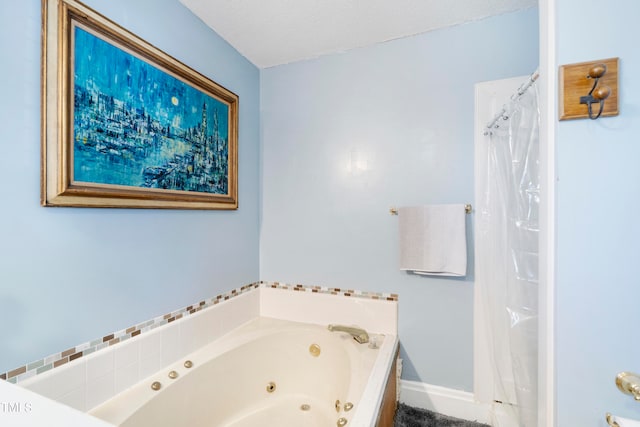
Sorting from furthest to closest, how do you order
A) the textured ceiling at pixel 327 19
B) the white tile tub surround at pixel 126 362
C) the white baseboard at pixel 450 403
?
1. the white baseboard at pixel 450 403
2. the textured ceiling at pixel 327 19
3. the white tile tub surround at pixel 126 362

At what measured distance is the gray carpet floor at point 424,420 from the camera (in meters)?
1.58

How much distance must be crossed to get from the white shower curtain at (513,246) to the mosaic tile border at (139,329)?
0.58 metres

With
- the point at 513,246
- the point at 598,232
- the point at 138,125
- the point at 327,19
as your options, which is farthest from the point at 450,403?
the point at 327,19

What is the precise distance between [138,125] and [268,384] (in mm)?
1593

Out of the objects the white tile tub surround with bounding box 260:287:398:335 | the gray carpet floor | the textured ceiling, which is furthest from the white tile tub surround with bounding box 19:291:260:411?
the textured ceiling

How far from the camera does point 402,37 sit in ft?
5.69

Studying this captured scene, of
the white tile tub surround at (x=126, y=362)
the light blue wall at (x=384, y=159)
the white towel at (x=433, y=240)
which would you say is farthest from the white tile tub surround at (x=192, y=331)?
the white towel at (x=433, y=240)

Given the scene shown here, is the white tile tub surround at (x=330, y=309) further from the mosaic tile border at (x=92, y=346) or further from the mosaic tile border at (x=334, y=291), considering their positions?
the mosaic tile border at (x=92, y=346)

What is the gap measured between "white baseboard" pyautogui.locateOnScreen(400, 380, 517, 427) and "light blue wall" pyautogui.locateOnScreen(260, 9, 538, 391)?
6cm

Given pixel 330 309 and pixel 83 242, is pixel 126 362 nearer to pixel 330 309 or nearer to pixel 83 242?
pixel 83 242

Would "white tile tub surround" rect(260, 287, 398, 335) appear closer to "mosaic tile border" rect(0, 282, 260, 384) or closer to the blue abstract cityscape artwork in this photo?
"mosaic tile border" rect(0, 282, 260, 384)

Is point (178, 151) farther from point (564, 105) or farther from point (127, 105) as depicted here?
point (564, 105)

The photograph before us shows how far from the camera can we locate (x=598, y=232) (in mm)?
764

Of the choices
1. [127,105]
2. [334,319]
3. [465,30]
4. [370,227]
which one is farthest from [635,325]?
[127,105]
